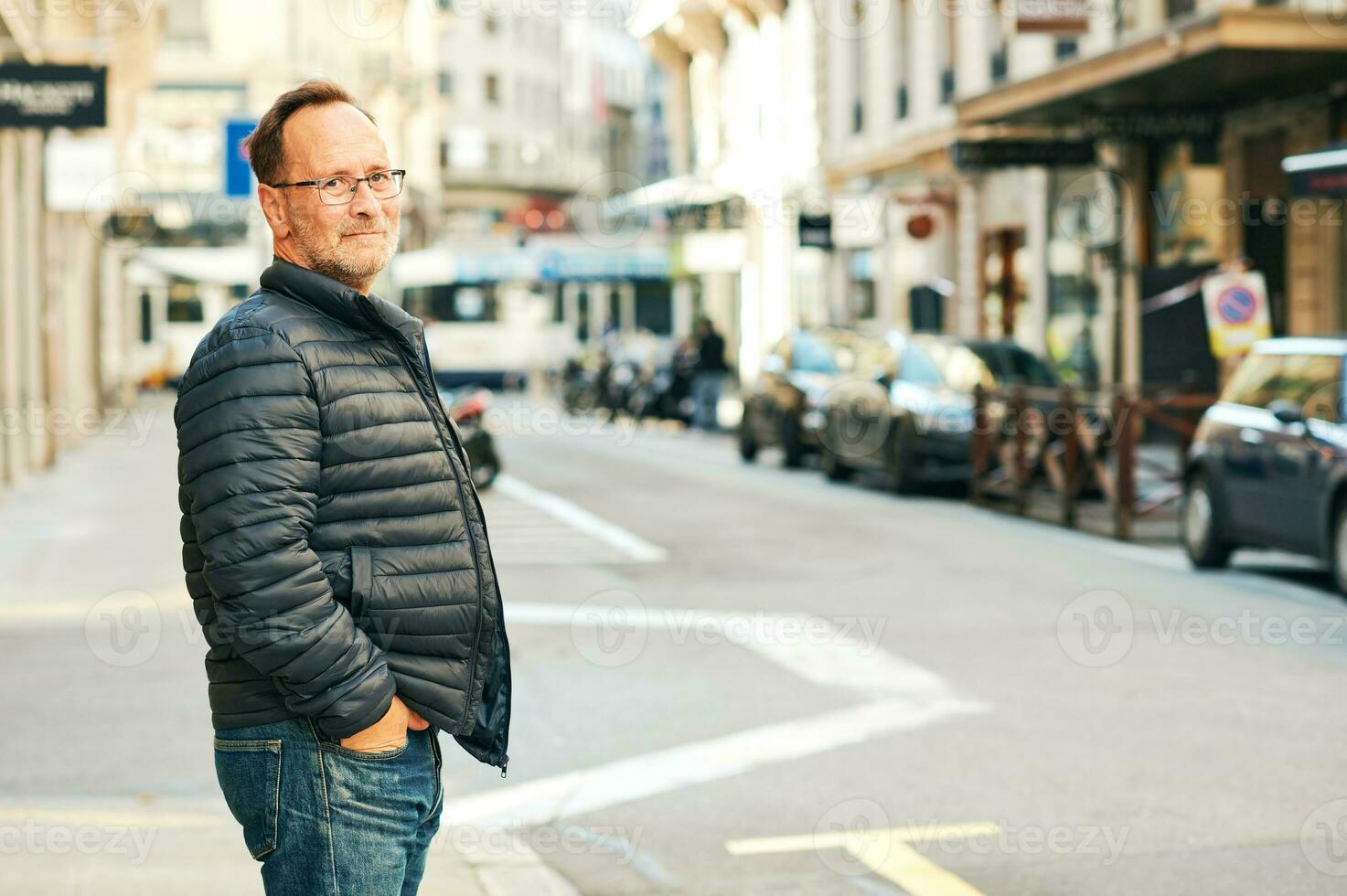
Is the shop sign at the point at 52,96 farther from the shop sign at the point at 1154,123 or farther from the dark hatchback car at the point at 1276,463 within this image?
the shop sign at the point at 1154,123

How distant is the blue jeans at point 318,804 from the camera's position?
2963 mm

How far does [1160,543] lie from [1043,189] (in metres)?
14.2

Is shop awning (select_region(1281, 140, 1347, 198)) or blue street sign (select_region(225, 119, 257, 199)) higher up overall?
blue street sign (select_region(225, 119, 257, 199))

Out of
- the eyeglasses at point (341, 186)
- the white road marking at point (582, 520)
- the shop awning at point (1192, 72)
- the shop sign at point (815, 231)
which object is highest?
the shop awning at point (1192, 72)

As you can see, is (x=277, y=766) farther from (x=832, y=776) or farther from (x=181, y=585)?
(x=181, y=585)

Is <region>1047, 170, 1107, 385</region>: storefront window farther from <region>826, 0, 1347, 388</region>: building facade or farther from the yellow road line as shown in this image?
the yellow road line

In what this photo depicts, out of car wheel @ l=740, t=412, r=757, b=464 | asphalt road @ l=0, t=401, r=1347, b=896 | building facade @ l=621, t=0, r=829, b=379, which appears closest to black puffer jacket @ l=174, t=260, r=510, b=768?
asphalt road @ l=0, t=401, r=1347, b=896

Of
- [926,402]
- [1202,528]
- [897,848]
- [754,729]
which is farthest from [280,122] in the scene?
[926,402]

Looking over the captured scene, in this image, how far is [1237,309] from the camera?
1659 centimetres

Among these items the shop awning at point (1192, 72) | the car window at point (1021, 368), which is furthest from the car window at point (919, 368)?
the shop awning at point (1192, 72)

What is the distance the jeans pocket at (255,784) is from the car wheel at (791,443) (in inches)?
770

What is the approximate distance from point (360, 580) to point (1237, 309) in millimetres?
A: 14654

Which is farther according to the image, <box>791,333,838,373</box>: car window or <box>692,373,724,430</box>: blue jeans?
<box>692,373,724,430</box>: blue jeans

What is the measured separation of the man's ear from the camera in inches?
122
